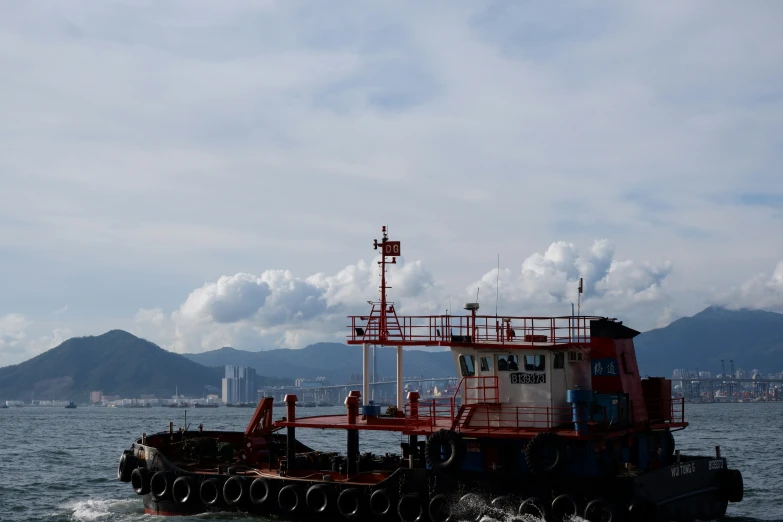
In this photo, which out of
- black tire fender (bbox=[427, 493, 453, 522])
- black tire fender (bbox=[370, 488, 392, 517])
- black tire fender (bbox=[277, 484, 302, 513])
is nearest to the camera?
black tire fender (bbox=[427, 493, 453, 522])

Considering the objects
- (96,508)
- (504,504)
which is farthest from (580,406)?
(96,508)

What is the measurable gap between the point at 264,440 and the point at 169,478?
129 inches

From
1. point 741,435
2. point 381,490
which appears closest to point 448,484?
point 381,490

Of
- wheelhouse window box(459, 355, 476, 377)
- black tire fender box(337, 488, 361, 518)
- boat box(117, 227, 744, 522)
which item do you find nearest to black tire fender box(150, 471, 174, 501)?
boat box(117, 227, 744, 522)

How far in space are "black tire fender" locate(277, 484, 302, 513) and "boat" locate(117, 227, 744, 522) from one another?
3 cm

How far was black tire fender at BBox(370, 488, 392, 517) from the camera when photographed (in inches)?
922

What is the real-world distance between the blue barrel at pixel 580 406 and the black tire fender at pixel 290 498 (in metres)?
7.51

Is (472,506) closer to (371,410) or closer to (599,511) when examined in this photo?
(599,511)

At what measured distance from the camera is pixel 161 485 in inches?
1064

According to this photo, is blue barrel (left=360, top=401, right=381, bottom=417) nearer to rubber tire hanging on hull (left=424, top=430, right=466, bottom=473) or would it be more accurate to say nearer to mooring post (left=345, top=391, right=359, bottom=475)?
Answer: mooring post (left=345, top=391, right=359, bottom=475)

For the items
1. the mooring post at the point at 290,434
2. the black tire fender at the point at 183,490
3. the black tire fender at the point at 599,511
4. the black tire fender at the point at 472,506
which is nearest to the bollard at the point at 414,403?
the black tire fender at the point at 472,506

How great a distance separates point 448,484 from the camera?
908 inches

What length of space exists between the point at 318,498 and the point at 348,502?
92cm

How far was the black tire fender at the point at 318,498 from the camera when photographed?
24.3 metres
